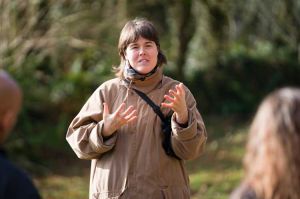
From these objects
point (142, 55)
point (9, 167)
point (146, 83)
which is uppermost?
point (142, 55)

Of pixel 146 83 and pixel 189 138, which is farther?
pixel 146 83

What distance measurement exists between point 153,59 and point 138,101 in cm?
27

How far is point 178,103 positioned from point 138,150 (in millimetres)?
364

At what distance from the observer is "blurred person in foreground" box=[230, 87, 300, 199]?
8.12ft

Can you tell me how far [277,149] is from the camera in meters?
2.47

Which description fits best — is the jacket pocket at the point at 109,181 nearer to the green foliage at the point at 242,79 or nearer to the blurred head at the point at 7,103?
the blurred head at the point at 7,103

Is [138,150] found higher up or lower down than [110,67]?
higher up

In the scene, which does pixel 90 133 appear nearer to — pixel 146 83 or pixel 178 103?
pixel 146 83

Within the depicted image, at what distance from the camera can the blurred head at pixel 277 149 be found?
2475 mm

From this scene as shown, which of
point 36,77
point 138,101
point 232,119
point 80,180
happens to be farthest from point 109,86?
point 232,119

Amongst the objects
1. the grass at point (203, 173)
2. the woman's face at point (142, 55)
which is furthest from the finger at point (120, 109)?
the grass at point (203, 173)

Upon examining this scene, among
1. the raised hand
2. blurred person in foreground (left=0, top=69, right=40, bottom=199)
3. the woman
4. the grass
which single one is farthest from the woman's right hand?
the grass

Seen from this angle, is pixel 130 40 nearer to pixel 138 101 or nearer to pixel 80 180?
pixel 138 101

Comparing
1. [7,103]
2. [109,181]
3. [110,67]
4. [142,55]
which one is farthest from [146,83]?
[110,67]
